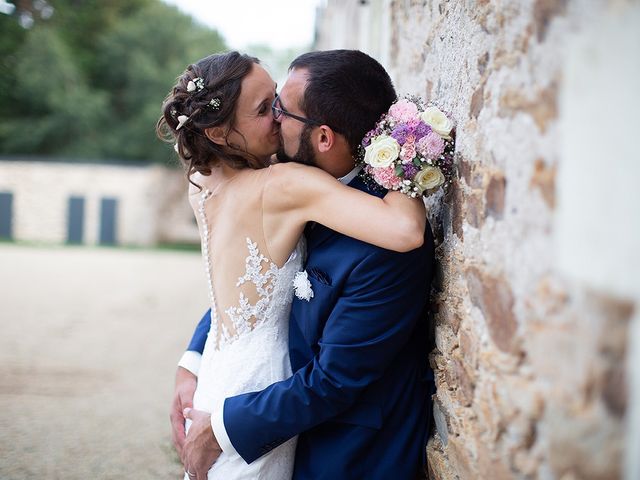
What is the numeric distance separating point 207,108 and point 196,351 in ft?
3.75

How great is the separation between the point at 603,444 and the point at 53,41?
92.0ft

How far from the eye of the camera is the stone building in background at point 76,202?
20875mm

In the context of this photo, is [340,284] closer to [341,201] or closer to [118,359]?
[341,201]

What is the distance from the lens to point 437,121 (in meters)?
2.00

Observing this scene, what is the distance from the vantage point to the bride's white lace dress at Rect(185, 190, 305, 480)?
2.23 metres

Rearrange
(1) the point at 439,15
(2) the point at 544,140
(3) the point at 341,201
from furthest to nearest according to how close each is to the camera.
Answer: (1) the point at 439,15
(3) the point at 341,201
(2) the point at 544,140

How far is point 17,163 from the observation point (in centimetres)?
2086

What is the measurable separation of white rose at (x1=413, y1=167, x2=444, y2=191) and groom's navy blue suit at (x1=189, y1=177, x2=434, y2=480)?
22 cm

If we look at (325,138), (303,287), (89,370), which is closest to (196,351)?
(303,287)

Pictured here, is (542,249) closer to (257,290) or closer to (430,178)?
(430,178)

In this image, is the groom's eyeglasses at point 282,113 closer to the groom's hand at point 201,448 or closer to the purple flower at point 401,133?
the purple flower at point 401,133

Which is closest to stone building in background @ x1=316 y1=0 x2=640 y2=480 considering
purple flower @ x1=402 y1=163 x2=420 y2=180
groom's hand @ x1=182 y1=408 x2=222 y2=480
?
purple flower @ x1=402 y1=163 x2=420 y2=180

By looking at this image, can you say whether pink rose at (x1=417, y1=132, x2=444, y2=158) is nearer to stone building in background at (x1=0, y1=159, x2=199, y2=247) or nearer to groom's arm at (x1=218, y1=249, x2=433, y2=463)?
groom's arm at (x1=218, y1=249, x2=433, y2=463)

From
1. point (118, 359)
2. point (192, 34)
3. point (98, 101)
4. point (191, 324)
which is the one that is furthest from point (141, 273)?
point (192, 34)
